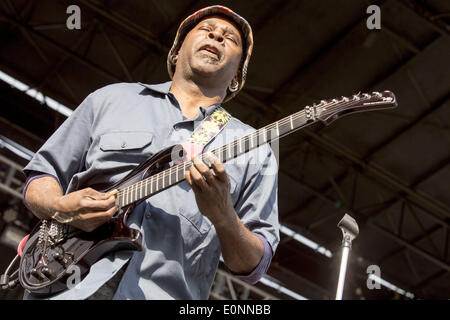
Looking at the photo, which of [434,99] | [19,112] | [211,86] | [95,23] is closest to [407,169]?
[434,99]

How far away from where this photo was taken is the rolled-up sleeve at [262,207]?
2.36 metres

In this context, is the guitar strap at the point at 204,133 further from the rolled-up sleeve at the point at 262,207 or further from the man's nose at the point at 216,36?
the man's nose at the point at 216,36

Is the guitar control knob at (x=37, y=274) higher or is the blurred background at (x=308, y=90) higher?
the blurred background at (x=308, y=90)

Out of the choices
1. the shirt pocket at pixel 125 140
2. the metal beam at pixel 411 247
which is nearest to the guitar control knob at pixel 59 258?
the shirt pocket at pixel 125 140

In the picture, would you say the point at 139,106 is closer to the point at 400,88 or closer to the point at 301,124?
the point at 301,124

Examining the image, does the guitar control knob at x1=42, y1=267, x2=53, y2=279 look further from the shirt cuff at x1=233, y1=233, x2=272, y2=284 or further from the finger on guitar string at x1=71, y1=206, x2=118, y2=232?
the shirt cuff at x1=233, y1=233, x2=272, y2=284

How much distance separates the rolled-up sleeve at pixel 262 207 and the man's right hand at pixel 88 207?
0.53 metres

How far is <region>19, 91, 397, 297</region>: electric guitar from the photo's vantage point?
2.22 meters

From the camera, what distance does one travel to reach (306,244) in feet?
42.9

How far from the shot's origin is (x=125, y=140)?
7.98 ft

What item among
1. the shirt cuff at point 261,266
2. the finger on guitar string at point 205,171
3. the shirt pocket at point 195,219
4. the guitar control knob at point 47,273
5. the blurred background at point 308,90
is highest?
the blurred background at point 308,90

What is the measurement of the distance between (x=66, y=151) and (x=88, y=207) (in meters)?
0.46

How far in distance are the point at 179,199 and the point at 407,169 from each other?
29.8ft

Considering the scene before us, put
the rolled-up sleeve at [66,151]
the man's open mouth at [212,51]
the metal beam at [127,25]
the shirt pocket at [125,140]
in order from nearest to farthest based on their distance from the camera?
the shirt pocket at [125,140] < the rolled-up sleeve at [66,151] < the man's open mouth at [212,51] < the metal beam at [127,25]
